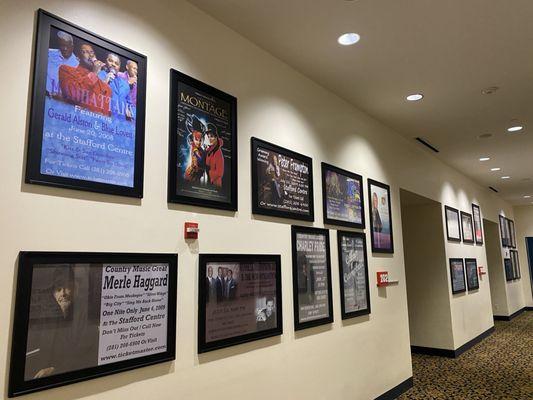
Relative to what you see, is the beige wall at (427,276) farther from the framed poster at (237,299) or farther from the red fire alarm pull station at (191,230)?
the red fire alarm pull station at (191,230)

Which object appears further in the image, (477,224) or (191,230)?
(477,224)

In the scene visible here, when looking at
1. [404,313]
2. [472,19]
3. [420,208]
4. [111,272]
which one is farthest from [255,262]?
[420,208]

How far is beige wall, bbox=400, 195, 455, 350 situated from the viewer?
6.53m

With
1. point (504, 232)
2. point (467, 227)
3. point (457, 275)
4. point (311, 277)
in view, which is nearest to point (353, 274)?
point (311, 277)

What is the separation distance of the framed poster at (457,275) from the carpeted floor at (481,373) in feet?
3.54

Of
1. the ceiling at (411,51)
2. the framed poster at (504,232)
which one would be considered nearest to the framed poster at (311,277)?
the ceiling at (411,51)

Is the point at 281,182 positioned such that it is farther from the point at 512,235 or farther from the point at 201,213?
the point at 512,235

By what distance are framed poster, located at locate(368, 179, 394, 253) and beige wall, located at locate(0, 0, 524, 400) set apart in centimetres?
18

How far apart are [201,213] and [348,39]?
6.07 feet

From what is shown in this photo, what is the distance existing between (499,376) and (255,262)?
14.5ft

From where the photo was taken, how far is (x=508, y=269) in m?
11.0

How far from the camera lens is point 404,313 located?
5.01 meters

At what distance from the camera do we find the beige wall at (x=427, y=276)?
6531mm

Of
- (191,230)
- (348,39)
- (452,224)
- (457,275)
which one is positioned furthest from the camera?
(452,224)
